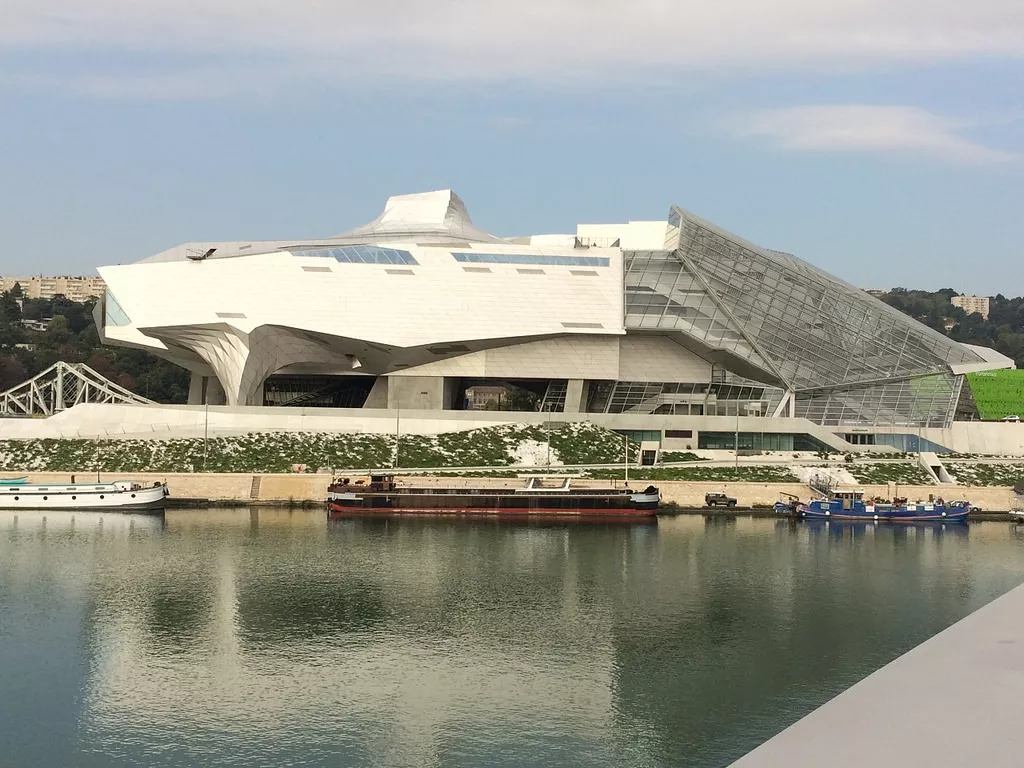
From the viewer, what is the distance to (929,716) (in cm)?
487

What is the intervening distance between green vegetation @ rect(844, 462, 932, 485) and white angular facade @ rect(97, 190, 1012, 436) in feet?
27.8

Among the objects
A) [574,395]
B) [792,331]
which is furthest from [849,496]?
[574,395]

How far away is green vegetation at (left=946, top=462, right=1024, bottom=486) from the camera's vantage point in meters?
72.9

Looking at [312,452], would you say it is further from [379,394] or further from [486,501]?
[486,501]

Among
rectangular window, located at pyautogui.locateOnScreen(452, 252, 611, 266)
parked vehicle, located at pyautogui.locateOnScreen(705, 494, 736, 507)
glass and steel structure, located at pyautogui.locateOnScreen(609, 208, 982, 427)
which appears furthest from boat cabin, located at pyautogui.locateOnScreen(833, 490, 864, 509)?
rectangular window, located at pyautogui.locateOnScreen(452, 252, 611, 266)

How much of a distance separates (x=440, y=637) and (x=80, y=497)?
123 feet

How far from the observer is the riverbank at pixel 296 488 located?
6731cm

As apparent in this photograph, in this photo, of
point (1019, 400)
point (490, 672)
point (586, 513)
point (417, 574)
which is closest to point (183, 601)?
Answer: point (417, 574)

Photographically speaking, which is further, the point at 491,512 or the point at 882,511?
the point at 882,511

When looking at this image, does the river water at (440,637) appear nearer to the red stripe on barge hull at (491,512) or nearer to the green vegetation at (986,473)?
the red stripe on barge hull at (491,512)

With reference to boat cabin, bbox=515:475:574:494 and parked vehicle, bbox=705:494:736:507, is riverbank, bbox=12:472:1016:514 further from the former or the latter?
boat cabin, bbox=515:475:574:494

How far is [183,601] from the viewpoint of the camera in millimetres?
39125

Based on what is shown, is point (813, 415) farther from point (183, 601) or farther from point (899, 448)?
point (183, 601)

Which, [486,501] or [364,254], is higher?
[364,254]
